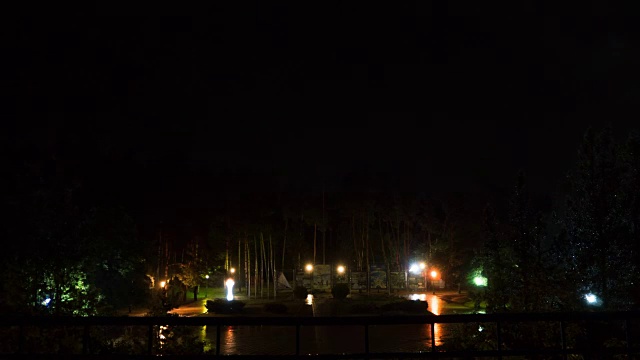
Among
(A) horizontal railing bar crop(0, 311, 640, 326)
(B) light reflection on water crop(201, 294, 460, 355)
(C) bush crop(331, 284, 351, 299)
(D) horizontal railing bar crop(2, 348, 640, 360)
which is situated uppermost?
(C) bush crop(331, 284, 351, 299)

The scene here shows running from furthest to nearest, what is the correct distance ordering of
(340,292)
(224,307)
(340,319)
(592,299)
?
1. (340,292)
2. (224,307)
3. (592,299)
4. (340,319)

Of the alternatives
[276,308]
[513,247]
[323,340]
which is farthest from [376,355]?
[276,308]

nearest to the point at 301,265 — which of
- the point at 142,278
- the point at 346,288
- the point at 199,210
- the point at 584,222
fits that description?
the point at 199,210

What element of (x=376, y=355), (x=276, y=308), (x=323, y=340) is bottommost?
(x=323, y=340)

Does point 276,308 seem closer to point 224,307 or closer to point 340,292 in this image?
point 224,307

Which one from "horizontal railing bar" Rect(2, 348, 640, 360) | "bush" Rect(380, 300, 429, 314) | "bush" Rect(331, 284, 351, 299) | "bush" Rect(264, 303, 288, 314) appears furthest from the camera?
"bush" Rect(331, 284, 351, 299)

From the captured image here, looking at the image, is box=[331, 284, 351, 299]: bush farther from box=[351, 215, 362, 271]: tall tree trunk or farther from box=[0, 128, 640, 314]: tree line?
box=[351, 215, 362, 271]: tall tree trunk

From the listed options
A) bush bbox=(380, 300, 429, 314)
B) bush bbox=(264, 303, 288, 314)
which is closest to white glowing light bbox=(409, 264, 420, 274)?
bush bbox=(380, 300, 429, 314)

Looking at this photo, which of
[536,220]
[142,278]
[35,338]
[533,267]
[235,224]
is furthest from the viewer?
[235,224]

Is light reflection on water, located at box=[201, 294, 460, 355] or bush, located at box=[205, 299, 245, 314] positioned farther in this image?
bush, located at box=[205, 299, 245, 314]

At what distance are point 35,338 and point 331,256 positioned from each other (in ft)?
171

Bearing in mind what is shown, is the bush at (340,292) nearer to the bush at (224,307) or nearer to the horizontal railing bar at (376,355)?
the bush at (224,307)

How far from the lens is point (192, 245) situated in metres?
42.7

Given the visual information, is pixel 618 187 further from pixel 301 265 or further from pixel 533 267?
pixel 301 265
